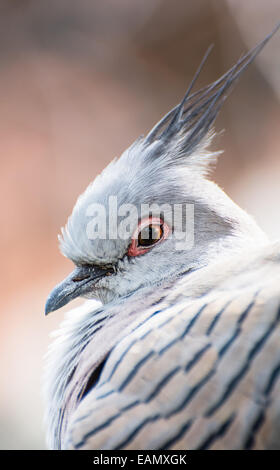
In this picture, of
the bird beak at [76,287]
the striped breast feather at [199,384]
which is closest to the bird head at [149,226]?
the bird beak at [76,287]

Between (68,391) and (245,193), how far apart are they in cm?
407

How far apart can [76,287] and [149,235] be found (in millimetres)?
341

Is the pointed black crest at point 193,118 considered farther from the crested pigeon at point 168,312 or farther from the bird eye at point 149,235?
the bird eye at point 149,235

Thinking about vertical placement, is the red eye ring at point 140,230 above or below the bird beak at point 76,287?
above

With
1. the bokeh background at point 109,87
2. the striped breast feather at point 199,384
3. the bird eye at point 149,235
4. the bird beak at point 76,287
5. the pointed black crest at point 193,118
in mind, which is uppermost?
the bokeh background at point 109,87

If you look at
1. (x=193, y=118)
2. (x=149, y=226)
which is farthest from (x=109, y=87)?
(x=149, y=226)

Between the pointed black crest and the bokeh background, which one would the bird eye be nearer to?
the pointed black crest

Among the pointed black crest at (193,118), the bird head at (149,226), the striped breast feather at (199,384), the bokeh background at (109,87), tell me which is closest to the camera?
the striped breast feather at (199,384)

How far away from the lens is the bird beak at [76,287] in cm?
189

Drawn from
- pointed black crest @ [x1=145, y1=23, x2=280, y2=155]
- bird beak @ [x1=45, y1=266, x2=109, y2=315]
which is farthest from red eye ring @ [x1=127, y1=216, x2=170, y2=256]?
pointed black crest @ [x1=145, y1=23, x2=280, y2=155]

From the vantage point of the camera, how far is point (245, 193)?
536cm

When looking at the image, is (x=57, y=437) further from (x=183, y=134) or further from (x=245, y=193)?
(x=245, y=193)

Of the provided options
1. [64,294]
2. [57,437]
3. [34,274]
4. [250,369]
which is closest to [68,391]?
[57,437]

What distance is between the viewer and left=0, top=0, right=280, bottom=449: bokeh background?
17.8ft
